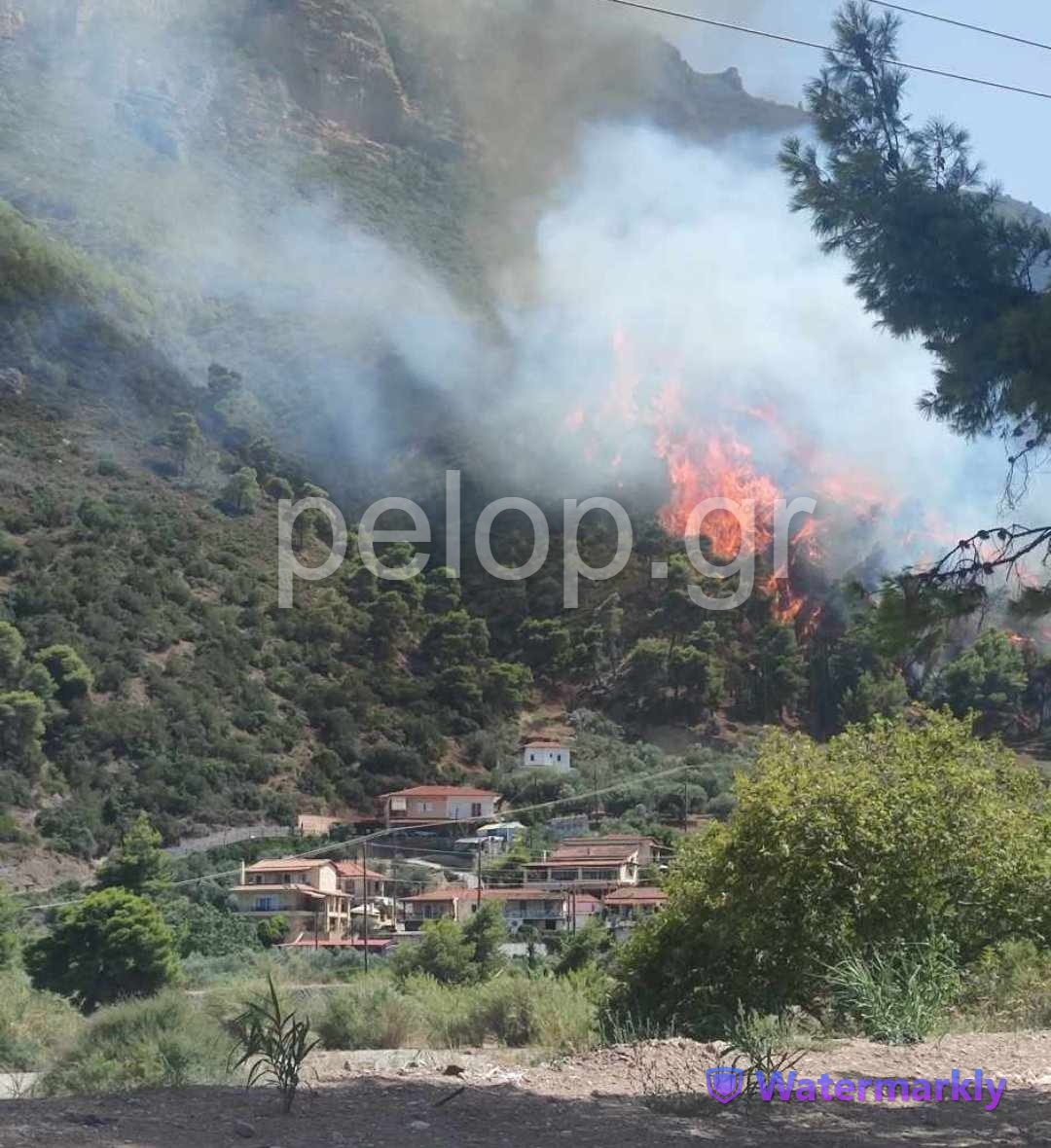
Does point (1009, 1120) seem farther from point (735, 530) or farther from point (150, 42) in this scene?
point (150, 42)

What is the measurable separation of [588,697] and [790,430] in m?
30.2

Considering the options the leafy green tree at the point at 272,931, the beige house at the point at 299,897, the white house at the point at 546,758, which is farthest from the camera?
the white house at the point at 546,758

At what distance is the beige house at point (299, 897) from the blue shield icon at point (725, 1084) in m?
31.9

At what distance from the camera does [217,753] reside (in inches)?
2192

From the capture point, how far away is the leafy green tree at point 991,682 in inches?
2290

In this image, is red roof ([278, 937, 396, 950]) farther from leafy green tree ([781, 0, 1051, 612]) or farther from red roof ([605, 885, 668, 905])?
leafy green tree ([781, 0, 1051, 612])

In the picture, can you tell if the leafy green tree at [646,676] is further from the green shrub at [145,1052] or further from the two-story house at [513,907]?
the green shrub at [145,1052]

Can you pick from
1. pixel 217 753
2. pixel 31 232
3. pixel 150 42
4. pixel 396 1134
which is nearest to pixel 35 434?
pixel 31 232

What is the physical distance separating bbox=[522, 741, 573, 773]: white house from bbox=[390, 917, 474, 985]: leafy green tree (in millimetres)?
31876

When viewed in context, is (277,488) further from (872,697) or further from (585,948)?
(585,948)

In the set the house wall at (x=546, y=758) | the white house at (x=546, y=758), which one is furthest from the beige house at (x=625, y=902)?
the house wall at (x=546, y=758)

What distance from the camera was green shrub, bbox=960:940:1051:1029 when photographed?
11.9m

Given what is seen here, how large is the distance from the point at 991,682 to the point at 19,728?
121 ft

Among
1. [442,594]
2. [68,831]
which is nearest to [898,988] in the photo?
[68,831]
